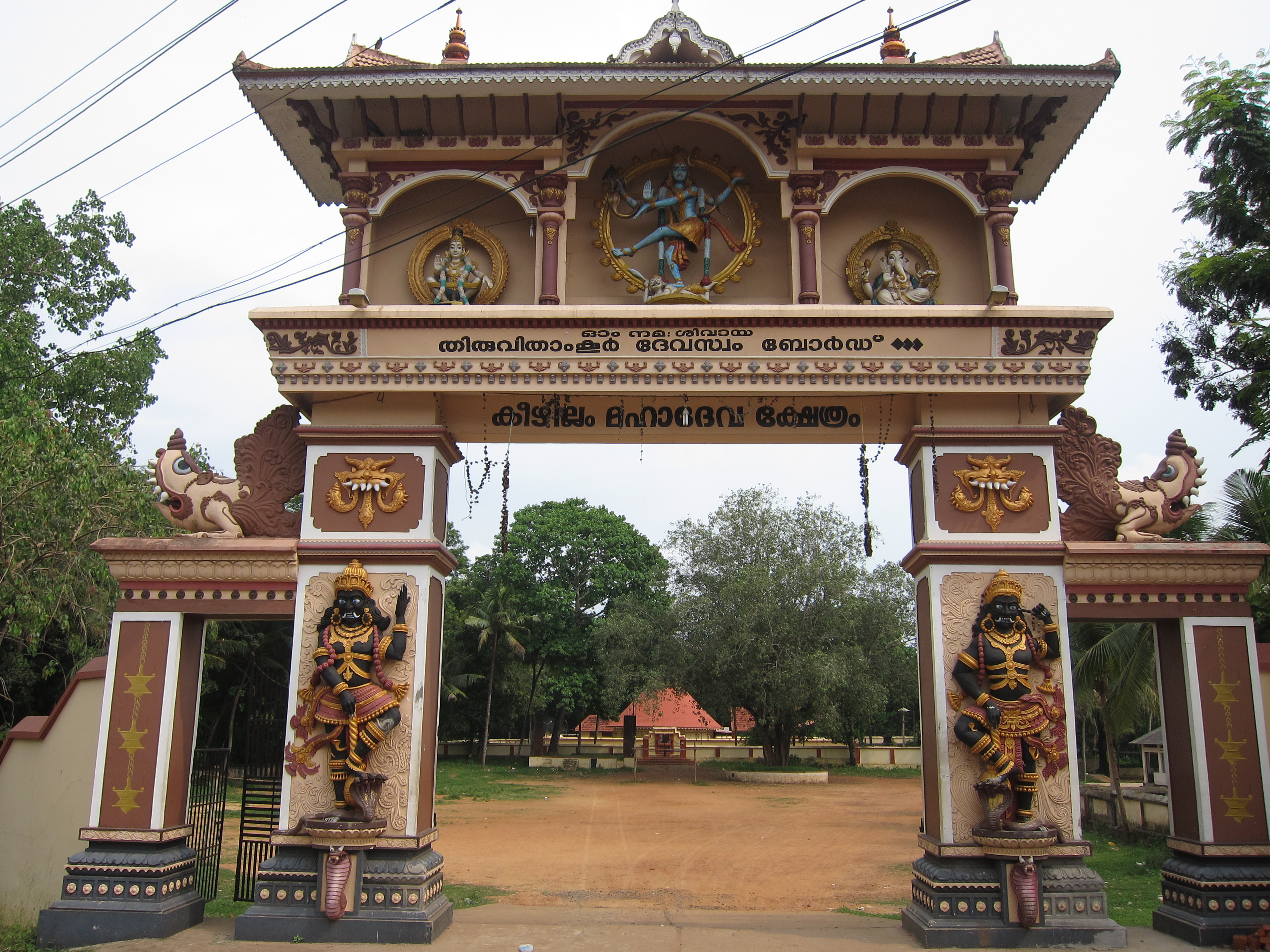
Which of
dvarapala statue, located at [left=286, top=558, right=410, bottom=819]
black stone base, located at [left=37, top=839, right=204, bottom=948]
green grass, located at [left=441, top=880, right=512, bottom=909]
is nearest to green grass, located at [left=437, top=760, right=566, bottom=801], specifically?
green grass, located at [left=441, top=880, right=512, bottom=909]

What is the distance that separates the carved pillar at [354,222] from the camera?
8438mm

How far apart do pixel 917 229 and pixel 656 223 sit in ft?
8.41

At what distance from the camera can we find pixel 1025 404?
8062 mm

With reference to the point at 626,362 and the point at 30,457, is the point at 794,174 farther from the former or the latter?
the point at 30,457

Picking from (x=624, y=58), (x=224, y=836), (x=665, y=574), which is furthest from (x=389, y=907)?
(x=665, y=574)

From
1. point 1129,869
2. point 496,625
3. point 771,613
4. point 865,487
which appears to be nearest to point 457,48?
point 865,487

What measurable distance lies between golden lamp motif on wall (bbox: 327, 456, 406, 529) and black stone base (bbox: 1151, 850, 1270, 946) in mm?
7359

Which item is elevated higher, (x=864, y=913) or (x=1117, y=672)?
(x=1117, y=672)

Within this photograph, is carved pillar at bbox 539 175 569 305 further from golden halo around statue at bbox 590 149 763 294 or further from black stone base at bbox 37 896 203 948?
black stone base at bbox 37 896 203 948

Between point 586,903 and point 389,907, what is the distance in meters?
3.63

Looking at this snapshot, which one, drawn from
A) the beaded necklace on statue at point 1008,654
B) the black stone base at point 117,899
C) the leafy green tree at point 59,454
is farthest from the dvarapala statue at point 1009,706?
the leafy green tree at point 59,454

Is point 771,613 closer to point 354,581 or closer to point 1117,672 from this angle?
point 1117,672

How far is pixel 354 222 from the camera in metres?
8.45

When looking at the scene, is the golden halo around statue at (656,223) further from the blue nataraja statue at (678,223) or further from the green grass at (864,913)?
the green grass at (864,913)
